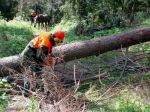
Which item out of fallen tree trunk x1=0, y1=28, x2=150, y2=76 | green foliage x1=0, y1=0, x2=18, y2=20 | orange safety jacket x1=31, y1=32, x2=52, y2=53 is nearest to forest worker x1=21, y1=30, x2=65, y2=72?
orange safety jacket x1=31, y1=32, x2=52, y2=53

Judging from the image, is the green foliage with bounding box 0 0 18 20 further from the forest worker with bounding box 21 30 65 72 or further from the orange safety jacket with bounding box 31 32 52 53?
the orange safety jacket with bounding box 31 32 52 53

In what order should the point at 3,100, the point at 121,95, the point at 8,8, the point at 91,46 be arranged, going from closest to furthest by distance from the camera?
1. the point at 121,95
2. the point at 3,100
3. the point at 91,46
4. the point at 8,8

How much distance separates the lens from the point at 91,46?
932 centimetres

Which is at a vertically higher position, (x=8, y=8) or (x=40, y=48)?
(x=8, y=8)

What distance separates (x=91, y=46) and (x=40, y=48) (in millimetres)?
1677

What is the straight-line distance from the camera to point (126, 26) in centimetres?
1645

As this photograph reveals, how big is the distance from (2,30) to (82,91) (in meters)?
7.98

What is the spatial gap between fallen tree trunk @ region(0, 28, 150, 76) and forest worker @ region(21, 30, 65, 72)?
472 millimetres

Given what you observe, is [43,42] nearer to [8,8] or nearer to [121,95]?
[121,95]

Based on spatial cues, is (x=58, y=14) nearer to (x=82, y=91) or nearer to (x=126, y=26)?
(x=126, y=26)

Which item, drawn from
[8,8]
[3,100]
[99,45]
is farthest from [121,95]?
[8,8]

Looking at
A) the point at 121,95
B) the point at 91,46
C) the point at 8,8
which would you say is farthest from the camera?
the point at 8,8

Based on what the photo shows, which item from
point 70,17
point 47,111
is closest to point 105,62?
Answer: point 47,111

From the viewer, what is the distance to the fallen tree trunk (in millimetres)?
8992
